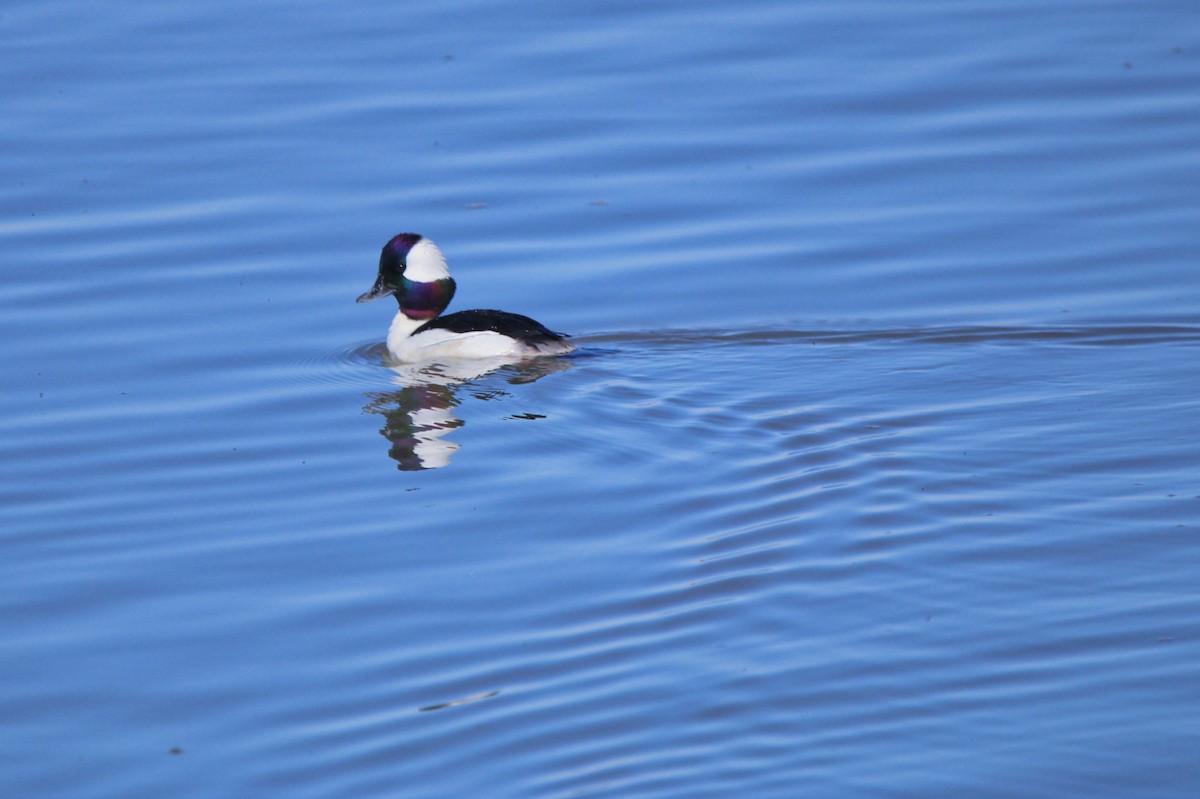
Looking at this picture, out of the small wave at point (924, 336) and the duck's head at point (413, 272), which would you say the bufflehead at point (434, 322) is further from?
the small wave at point (924, 336)

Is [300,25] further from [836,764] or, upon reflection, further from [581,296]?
[836,764]

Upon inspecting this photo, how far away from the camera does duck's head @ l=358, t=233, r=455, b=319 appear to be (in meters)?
10.1

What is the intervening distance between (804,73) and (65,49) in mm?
6951

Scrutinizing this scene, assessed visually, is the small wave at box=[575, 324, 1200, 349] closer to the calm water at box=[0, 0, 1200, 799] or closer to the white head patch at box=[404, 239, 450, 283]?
the calm water at box=[0, 0, 1200, 799]

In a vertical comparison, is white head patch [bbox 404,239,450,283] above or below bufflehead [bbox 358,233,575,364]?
above

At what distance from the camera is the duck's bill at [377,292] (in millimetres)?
10242

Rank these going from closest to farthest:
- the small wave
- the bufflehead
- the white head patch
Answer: the small wave
the bufflehead
the white head patch

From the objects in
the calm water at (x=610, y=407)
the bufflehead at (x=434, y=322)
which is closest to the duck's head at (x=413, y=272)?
the bufflehead at (x=434, y=322)

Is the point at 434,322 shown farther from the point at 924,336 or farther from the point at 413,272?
the point at 924,336

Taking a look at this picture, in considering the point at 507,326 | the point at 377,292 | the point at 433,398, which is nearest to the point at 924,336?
the point at 507,326

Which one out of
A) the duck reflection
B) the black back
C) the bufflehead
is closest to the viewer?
the duck reflection

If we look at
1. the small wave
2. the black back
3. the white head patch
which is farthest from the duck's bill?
the small wave

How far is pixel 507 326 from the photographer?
30.3ft

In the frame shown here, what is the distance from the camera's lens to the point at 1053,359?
8.84 metres
